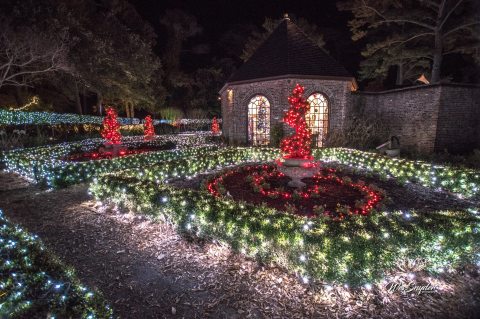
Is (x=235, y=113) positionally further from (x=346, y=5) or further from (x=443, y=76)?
(x=443, y=76)

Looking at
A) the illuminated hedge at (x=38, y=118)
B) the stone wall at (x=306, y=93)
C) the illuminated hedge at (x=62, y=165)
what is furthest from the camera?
the illuminated hedge at (x=38, y=118)

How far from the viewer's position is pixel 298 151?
8562 mm

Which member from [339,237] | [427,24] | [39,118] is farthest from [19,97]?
[427,24]

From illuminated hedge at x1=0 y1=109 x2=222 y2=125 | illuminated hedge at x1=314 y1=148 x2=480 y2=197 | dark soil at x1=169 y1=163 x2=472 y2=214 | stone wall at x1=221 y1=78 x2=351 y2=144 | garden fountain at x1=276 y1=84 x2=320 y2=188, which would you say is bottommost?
dark soil at x1=169 y1=163 x2=472 y2=214

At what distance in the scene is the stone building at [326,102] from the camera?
13320 millimetres

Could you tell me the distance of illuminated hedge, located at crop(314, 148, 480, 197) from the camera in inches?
318

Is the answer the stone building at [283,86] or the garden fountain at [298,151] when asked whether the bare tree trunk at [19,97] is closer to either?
the stone building at [283,86]

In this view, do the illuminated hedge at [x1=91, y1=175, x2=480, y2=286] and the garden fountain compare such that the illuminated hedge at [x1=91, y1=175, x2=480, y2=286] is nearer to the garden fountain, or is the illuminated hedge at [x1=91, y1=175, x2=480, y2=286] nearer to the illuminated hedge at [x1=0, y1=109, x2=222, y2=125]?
the garden fountain

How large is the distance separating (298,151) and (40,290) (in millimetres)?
7175

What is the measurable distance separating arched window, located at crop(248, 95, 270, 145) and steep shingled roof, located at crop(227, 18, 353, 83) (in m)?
1.60

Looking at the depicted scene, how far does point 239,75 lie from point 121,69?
10.1 m

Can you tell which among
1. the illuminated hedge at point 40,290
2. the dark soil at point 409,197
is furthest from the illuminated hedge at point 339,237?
the illuminated hedge at point 40,290
